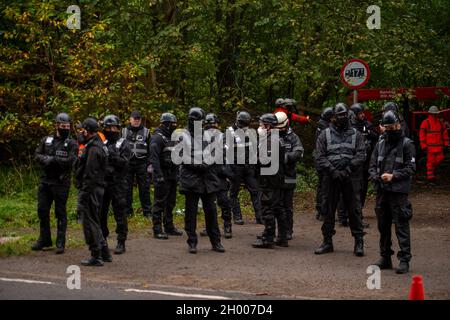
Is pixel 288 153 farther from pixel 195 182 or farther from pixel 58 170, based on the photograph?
pixel 58 170

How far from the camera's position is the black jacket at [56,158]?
13.4m

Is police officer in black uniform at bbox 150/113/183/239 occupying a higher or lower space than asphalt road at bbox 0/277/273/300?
higher

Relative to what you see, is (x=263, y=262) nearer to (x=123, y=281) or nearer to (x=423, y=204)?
(x=123, y=281)

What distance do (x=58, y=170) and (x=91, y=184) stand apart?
139 cm

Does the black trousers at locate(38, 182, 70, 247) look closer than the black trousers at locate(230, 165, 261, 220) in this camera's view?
Yes

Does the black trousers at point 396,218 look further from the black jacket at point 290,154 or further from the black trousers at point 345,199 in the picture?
the black jacket at point 290,154

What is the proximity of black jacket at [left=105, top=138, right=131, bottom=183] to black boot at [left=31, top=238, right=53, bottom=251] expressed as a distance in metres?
1.52

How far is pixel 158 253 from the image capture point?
45.0 ft

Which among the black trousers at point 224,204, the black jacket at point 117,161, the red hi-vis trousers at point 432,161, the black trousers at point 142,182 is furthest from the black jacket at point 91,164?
the red hi-vis trousers at point 432,161

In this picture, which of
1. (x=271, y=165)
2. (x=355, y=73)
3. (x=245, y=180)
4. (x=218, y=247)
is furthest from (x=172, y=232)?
(x=355, y=73)

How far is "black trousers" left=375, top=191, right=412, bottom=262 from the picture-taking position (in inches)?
468

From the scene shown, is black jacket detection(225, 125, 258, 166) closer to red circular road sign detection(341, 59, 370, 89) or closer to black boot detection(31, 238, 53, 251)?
black boot detection(31, 238, 53, 251)

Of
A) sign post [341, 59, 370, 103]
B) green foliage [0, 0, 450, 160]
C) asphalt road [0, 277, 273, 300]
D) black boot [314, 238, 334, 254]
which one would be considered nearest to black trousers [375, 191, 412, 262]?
black boot [314, 238, 334, 254]
